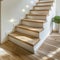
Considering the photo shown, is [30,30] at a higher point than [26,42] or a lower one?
higher

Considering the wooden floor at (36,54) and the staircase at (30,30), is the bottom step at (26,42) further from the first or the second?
the wooden floor at (36,54)

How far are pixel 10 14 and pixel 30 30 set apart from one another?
3.02ft

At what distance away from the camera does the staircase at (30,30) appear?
267cm

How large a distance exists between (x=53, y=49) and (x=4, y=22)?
1711 mm

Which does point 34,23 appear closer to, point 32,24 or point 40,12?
point 32,24

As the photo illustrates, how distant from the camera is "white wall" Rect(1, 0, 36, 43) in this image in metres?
3.17

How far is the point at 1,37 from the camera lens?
125 inches

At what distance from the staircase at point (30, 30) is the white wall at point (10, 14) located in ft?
0.59

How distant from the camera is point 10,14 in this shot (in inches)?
134

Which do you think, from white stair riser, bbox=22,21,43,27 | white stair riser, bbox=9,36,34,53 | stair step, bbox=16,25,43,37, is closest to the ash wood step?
white stair riser, bbox=22,21,43,27

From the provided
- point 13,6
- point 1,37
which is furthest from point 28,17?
point 1,37

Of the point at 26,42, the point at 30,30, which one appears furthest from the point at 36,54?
the point at 30,30

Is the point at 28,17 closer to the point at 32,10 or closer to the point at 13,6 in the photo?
the point at 32,10

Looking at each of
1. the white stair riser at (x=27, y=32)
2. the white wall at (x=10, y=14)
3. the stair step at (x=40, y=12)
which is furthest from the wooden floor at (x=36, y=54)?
the stair step at (x=40, y=12)
